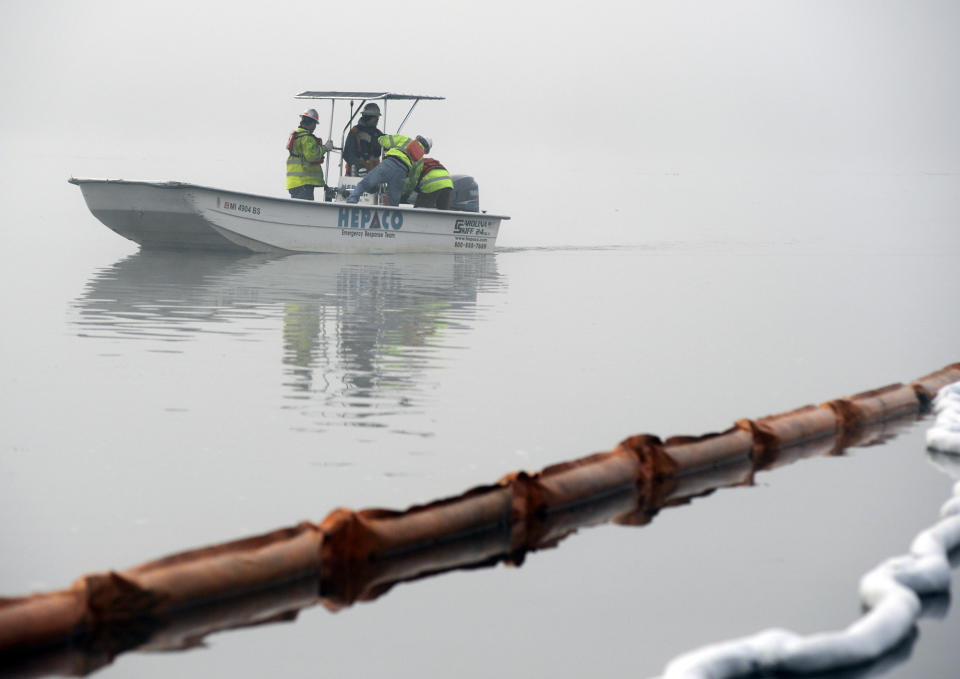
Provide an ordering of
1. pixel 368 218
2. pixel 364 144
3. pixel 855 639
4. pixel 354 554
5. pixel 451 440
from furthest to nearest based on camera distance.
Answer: pixel 368 218
pixel 364 144
pixel 451 440
pixel 354 554
pixel 855 639

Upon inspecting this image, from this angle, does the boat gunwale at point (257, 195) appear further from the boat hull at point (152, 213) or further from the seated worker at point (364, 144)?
the seated worker at point (364, 144)

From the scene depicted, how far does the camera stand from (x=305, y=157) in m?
18.2

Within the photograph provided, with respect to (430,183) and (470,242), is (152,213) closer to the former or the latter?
(430,183)

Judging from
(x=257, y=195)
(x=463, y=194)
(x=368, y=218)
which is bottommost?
(x=368, y=218)

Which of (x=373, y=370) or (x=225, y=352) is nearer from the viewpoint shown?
(x=373, y=370)

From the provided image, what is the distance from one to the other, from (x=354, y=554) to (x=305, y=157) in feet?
46.1

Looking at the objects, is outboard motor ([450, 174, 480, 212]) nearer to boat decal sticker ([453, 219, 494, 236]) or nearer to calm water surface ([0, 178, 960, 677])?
boat decal sticker ([453, 219, 494, 236])

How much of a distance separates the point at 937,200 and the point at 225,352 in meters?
45.1

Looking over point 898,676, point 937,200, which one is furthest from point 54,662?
point 937,200

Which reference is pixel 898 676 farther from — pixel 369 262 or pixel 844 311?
pixel 369 262

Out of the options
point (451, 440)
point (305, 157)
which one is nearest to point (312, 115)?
point (305, 157)

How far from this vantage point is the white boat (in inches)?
694

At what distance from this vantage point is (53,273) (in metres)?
16.5

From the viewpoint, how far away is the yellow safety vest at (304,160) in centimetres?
1798
